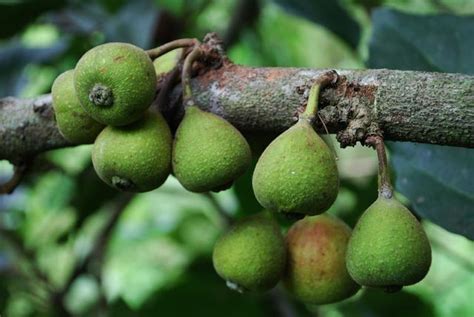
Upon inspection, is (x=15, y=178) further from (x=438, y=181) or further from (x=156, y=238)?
(x=156, y=238)

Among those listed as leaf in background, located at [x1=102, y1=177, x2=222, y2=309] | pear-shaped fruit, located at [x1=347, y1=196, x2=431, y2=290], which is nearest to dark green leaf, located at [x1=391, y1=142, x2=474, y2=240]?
pear-shaped fruit, located at [x1=347, y1=196, x2=431, y2=290]

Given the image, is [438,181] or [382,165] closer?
[382,165]

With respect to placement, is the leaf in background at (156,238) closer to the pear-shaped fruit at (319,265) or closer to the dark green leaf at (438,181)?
the dark green leaf at (438,181)

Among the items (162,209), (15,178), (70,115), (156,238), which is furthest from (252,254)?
(162,209)

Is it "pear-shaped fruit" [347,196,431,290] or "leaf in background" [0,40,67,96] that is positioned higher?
"pear-shaped fruit" [347,196,431,290]

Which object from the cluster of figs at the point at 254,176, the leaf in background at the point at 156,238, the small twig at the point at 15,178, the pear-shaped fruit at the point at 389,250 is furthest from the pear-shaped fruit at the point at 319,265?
the leaf in background at the point at 156,238

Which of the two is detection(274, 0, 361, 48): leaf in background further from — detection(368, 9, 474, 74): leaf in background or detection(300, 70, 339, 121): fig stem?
detection(300, 70, 339, 121): fig stem
